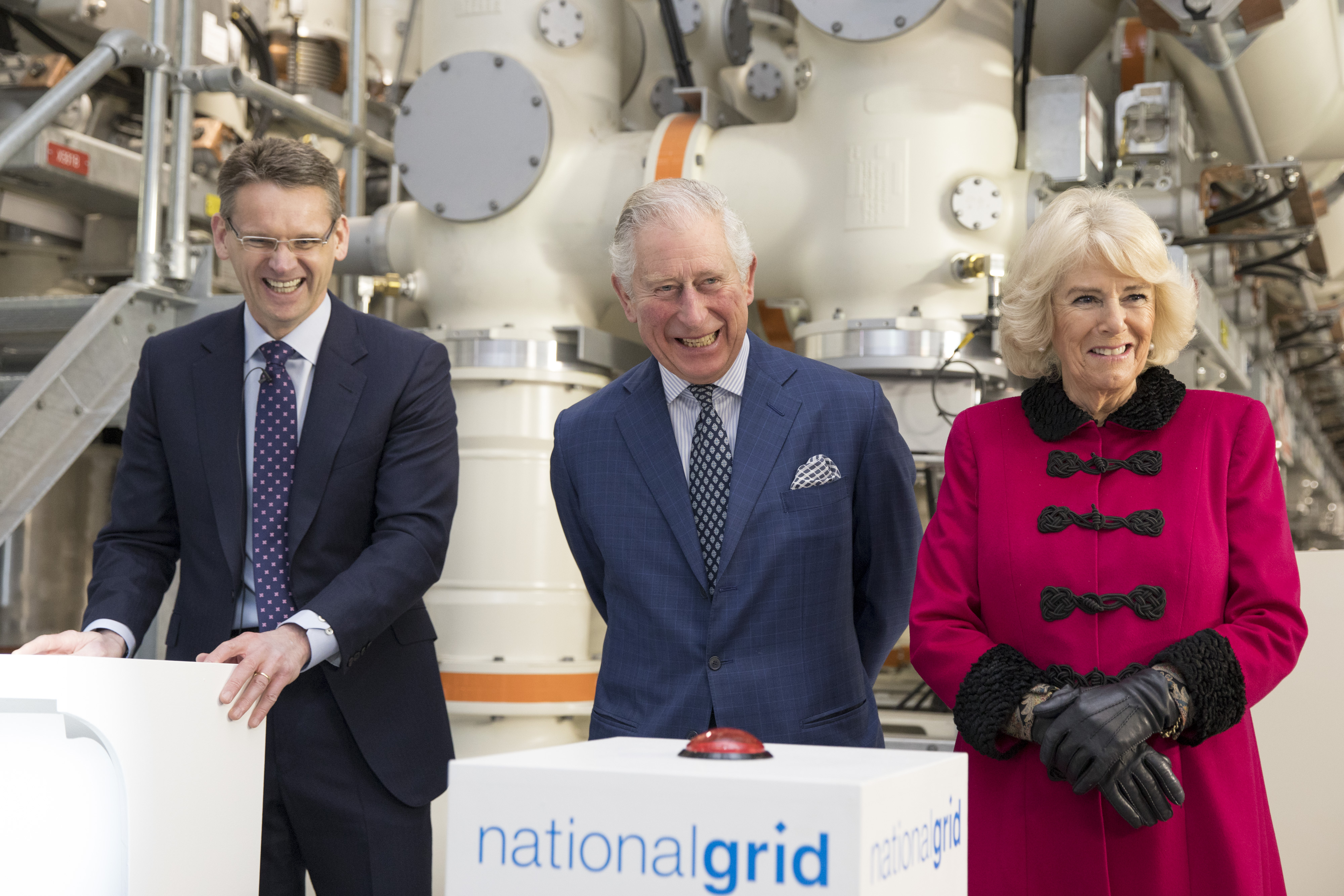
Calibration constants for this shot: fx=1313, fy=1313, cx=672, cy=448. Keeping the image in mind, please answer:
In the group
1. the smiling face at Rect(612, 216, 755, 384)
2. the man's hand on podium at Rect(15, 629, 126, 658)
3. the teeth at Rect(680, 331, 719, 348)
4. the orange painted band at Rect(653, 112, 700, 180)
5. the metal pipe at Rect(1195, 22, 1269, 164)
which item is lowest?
the man's hand on podium at Rect(15, 629, 126, 658)

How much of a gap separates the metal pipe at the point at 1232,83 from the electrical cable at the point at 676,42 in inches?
45.3

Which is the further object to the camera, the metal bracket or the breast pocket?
the metal bracket

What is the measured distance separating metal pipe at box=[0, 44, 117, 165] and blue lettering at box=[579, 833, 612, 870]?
6.89ft

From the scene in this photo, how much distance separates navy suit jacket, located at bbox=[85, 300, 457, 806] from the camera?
1.45m

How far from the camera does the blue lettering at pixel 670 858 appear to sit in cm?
79

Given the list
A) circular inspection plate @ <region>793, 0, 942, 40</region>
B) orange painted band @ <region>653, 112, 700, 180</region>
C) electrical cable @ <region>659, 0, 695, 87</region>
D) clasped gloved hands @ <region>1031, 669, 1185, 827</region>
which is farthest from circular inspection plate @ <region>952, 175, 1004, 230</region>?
clasped gloved hands @ <region>1031, 669, 1185, 827</region>

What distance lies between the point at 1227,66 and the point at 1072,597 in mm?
1498

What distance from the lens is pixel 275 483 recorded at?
147 centimetres

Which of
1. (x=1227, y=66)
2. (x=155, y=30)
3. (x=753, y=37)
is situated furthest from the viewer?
(x=753, y=37)

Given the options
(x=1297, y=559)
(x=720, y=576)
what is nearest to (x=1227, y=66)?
(x=1297, y=559)

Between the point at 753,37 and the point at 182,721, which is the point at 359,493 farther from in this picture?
the point at 753,37

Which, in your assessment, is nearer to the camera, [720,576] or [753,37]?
[720,576]

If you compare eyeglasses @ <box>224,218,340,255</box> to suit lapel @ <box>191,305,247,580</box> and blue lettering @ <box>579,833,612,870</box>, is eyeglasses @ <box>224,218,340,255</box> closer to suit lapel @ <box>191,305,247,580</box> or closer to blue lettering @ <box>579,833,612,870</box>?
suit lapel @ <box>191,305,247,580</box>

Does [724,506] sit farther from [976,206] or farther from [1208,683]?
[976,206]
